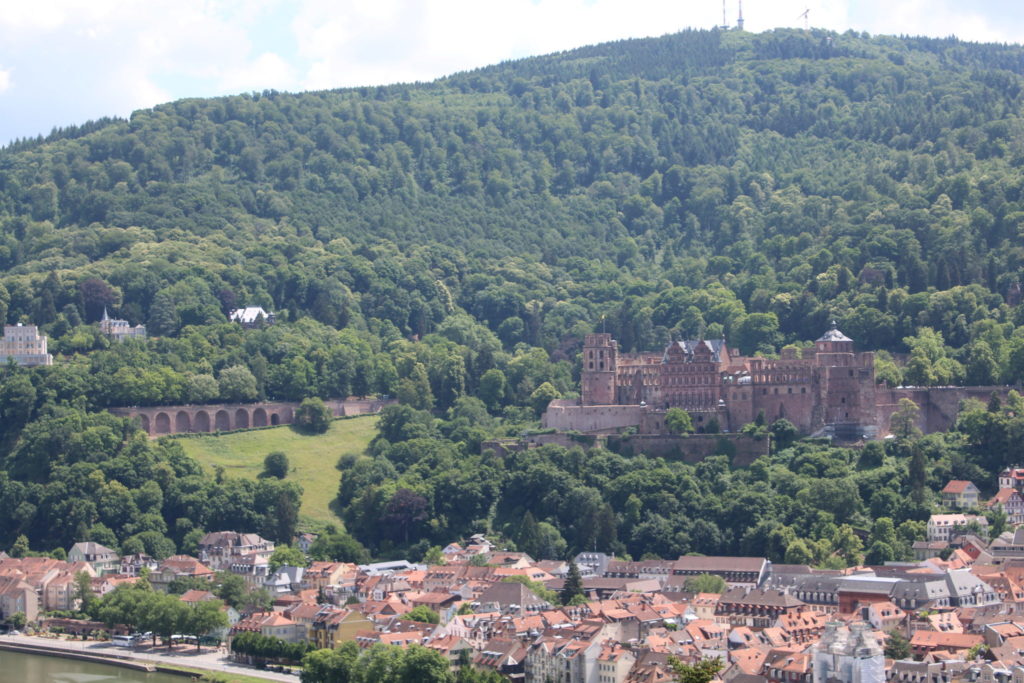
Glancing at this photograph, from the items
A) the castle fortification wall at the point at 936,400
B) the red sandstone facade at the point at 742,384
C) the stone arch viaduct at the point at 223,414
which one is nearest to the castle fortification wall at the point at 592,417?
the red sandstone facade at the point at 742,384

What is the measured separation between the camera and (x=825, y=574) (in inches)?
3310

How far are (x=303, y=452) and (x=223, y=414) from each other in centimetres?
746

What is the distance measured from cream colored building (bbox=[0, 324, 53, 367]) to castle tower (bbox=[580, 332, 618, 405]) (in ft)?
113

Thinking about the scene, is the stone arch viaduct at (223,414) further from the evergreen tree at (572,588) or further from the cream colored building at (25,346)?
the evergreen tree at (572,588)

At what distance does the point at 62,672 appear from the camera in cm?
8162

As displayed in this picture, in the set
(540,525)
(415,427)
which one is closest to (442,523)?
(540,525)

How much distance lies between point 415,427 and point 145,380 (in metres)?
16.7

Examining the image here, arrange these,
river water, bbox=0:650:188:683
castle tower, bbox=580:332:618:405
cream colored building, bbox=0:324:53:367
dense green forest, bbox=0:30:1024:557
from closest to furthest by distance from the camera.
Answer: river water, bbox=0:650:188:683
dense green forest, bbox=0:30:1024:557
castle tower, bbox=580:332:618:405
cream colored building, bbox=0:324:53:367

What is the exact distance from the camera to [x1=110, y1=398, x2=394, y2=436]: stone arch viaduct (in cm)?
11562

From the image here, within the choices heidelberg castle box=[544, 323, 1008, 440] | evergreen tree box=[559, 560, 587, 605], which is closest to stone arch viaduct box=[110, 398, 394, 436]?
heidelberg castle box=[544, 323, 1008, 440]

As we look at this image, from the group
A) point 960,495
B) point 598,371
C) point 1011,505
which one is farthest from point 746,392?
point 1011,505

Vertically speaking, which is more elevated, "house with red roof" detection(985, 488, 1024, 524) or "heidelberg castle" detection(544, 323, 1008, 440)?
"heidelberg castle" detection(544, 323, 1008, 440)

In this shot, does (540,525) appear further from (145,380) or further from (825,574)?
(145,380)

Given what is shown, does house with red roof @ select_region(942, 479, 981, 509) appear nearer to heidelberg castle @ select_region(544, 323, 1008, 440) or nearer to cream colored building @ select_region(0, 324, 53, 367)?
heidelberg castle @ select_region(544, 323, 1008, 440)
